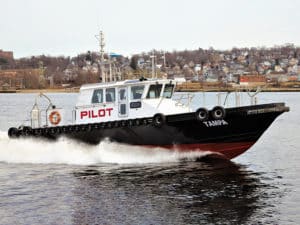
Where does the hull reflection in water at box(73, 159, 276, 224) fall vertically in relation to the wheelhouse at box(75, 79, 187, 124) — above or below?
below

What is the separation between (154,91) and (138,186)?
183 inches

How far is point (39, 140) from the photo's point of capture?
68.8 feet

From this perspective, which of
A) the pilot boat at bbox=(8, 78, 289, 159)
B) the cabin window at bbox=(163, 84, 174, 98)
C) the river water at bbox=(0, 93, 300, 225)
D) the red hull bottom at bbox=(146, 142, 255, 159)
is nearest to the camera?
the river water at bbox=(0, 93, 300, 225)

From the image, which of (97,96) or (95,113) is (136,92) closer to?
(97,96)

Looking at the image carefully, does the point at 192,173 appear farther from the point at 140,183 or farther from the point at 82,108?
the point at 82,108

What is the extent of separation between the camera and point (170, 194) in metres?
14.9

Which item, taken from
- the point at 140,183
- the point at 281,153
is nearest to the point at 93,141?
the point at 140,183

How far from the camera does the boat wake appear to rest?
63.8ft

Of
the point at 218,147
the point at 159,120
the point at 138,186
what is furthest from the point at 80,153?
the point at 218,147

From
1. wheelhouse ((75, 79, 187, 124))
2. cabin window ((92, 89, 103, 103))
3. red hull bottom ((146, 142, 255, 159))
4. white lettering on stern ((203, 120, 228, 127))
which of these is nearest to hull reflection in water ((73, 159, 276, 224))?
red hull bottom ((146, 142, 255, 159))

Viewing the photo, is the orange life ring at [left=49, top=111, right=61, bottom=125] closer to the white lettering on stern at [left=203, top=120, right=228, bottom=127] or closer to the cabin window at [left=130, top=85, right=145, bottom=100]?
the cabin window at [left=130, top=85, right=145, bottom=100]

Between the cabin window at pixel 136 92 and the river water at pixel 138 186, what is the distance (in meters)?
1.90

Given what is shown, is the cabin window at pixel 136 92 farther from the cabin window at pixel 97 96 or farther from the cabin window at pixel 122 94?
the cabin window at pixel 97 96

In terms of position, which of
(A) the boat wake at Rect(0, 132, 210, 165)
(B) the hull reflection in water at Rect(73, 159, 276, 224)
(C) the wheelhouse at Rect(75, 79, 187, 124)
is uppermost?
(C) the wheelhouse at Rect(75, 79, 187, 124)
